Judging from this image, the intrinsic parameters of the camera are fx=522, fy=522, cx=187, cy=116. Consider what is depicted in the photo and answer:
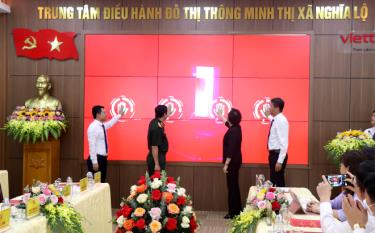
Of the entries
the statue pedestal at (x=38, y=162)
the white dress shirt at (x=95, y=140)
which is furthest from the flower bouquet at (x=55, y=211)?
the statue pedestal at (x=38, y=162)

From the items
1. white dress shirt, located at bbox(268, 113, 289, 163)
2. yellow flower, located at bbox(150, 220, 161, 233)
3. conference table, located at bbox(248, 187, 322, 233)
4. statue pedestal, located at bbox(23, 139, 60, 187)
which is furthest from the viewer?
statue pedestal, located at bbox(23, 139, 60, 187)

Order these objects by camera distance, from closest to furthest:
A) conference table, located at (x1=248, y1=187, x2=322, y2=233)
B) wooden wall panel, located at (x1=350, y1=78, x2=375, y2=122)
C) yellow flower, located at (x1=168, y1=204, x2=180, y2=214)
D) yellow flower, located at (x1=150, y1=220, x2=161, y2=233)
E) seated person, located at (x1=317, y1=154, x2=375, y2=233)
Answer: seated person, located at (x1=317, y1=154, x2=375, y2=233)
yellow flower, located at (x1=150, y1=220, x2=161, y2=233)
yellow flower, located at (x1=168, y1=204, x2=180, y2=214)
conference table, located at (x1=248, y1=187, x2=322, y2=233)
wooden wall panel, located at (x1=350, y1=78, x2=375, y2=122)

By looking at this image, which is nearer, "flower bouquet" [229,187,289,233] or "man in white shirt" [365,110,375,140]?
"flower bouquet" [229,187,289,233]

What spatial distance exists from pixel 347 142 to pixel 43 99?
14.2 feet

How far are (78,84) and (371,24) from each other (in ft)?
14.4

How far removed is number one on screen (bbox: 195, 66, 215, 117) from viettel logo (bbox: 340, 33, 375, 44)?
196 cm

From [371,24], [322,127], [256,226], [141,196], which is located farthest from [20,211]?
[371,24]

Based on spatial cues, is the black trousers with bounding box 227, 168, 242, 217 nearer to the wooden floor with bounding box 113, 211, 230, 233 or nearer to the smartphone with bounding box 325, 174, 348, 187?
the wooden floor with bounding box 113, 211, 230, 233

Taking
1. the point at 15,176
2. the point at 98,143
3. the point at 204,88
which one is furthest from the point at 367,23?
the point at 15,176

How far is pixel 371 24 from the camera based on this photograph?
7531 mm

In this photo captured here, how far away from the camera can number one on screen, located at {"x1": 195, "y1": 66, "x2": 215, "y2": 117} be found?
25.3ft

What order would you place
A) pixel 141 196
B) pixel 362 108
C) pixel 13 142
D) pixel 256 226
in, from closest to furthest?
pixel 141 196 → pixel 256 226 → pixel 362 108 → pixel 13 142

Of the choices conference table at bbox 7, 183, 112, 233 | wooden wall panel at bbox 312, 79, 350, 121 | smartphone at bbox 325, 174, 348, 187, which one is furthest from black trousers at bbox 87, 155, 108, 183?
smartphone at bbox 325, 174, 348, 187

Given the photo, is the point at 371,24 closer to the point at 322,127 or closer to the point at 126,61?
the point at 322,127
